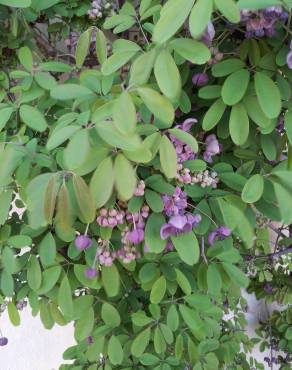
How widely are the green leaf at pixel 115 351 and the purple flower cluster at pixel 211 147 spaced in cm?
45

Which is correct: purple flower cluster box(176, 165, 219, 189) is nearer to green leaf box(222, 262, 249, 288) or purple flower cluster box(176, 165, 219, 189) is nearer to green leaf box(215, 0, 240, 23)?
green leaf box(222, 262, 249, 288)

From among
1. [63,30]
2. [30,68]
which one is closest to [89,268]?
[30,68]

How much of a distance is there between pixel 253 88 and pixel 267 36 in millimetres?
94

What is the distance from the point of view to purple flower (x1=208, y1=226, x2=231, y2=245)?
0.73 meters

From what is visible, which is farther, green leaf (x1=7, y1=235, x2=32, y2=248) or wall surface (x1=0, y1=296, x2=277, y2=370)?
wall surface (x1=0, y1=296, x2=277, y2=370)

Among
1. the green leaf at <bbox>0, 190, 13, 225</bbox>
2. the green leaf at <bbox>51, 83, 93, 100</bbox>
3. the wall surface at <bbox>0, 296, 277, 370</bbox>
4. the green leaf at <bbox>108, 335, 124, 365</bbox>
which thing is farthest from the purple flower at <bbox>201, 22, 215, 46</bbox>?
the wall surface at <bbox>0, 296, 277, 370</bbox>

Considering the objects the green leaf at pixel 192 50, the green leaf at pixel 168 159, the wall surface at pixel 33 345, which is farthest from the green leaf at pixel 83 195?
the wall surface at pixel 33 345

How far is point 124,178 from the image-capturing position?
48 centimetres

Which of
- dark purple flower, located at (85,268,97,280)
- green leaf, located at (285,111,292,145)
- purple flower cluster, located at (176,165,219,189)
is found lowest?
dark purple flower, located at (85,268,97,280)

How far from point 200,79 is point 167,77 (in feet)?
0.99

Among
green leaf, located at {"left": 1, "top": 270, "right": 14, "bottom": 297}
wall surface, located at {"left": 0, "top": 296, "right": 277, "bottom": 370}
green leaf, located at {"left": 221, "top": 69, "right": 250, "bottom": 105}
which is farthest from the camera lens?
wall surface, located at {"left": 0, "top": 296, "right": 277, "bottom": 370}

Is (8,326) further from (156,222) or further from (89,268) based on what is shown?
(156,222)

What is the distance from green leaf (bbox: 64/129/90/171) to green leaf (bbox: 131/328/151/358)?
53 cm

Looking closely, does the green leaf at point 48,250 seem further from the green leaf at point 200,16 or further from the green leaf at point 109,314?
the green leaf at point 200,16
